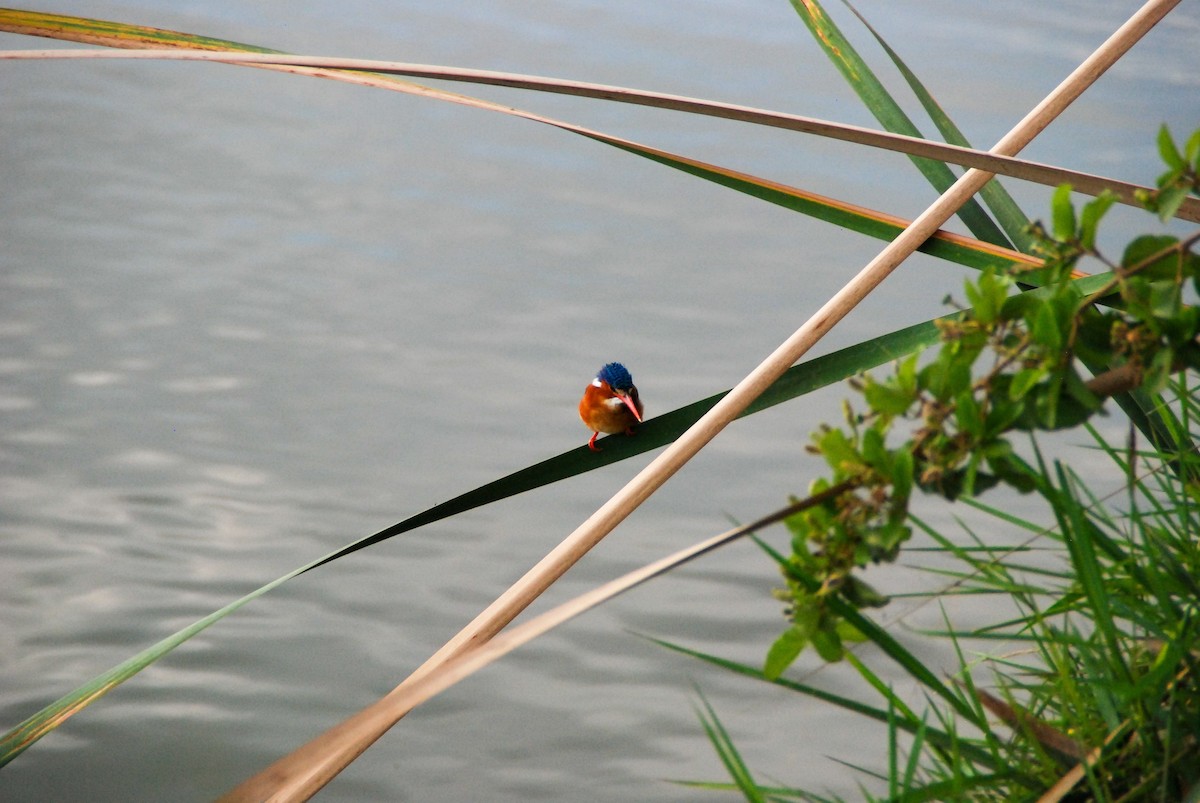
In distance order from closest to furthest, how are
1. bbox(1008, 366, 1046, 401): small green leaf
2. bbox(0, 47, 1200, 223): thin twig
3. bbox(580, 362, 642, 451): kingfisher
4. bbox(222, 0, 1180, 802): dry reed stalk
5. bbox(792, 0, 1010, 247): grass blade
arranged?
1. bbox(1008, 366, 1046, 401): small green leaf
2. bbox(222, 0, 1180, 802): dry reed stalk
3. bbox(0, 47, 1200, 223): thin twig
4. bbox(792, 0, 1010, 247): grass blade
5. bbox(580, 362, 642, 451): kingfisher

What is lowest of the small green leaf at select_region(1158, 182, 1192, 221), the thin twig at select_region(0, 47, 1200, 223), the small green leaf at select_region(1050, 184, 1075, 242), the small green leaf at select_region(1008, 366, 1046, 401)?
the small green leaf at select_region(1008, 366, 1046, 401)

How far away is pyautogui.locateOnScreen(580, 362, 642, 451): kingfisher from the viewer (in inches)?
85.5

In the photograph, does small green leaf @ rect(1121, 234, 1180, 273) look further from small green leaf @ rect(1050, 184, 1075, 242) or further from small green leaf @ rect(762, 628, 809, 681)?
small green leaf @ rect(762, 628, 809, 681)

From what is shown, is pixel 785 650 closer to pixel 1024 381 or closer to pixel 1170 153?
pixel 1024 381

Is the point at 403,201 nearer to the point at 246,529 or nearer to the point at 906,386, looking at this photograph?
the point at 246,529

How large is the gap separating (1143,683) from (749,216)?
11.8 feet

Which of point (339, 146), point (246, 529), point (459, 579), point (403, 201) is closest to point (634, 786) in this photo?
point (459, 579)

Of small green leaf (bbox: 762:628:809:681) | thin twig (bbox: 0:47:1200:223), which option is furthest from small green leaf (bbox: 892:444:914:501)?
thin twig (bbox: 0:47:1200:223)

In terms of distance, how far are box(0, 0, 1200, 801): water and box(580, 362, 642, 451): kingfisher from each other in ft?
1.66

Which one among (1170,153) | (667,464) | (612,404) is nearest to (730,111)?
(667,464)

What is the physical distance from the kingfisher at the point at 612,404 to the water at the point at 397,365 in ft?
1.66

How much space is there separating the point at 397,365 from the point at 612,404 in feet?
4.06

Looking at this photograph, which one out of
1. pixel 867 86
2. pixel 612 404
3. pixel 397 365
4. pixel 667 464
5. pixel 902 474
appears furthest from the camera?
pixel 397 365

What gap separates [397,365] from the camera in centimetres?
325
